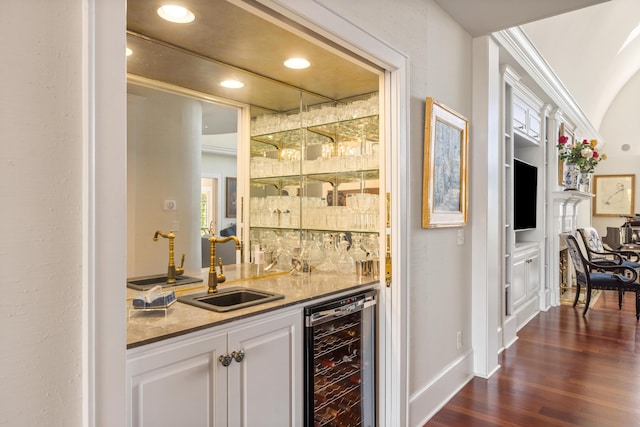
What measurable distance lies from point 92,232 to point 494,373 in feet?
10.7

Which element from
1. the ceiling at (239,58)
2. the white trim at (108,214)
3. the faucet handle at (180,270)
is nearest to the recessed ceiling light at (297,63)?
the ceiling at (239,58)

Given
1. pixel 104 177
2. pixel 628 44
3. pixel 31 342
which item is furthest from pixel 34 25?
pixel 628 44

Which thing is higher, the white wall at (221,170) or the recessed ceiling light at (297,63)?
the recessed ceiling light at (297,63)

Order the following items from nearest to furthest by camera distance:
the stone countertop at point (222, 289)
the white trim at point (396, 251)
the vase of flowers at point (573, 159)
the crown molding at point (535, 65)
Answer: the stone countertop at point (222, 289), the white trim at point (396, 251), the crown molding at point (535, 65), the vase of flowers at point (573, 159)

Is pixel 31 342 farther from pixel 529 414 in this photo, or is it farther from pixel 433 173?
pixel 529 414

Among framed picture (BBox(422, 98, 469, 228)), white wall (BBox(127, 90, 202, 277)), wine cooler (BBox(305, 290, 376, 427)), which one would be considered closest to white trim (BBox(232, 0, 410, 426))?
wine cooler (BBox(305, 290, 376, 427))

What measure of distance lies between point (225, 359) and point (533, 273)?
4.62 m

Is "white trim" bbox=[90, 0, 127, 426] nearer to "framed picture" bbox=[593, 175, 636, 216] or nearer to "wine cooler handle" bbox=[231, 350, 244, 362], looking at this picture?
"wine cooler handle" bbox=[231, 350, 244, 362]

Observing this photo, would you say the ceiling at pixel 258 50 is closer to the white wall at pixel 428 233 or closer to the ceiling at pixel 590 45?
the white wall at pixel 428 233

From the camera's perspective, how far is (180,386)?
4.55ft

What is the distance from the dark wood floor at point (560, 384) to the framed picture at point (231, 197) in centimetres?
182

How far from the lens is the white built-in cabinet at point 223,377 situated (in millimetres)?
1306

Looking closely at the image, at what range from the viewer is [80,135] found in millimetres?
1019

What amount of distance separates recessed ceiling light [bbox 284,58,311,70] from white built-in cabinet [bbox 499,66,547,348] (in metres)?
2.04
